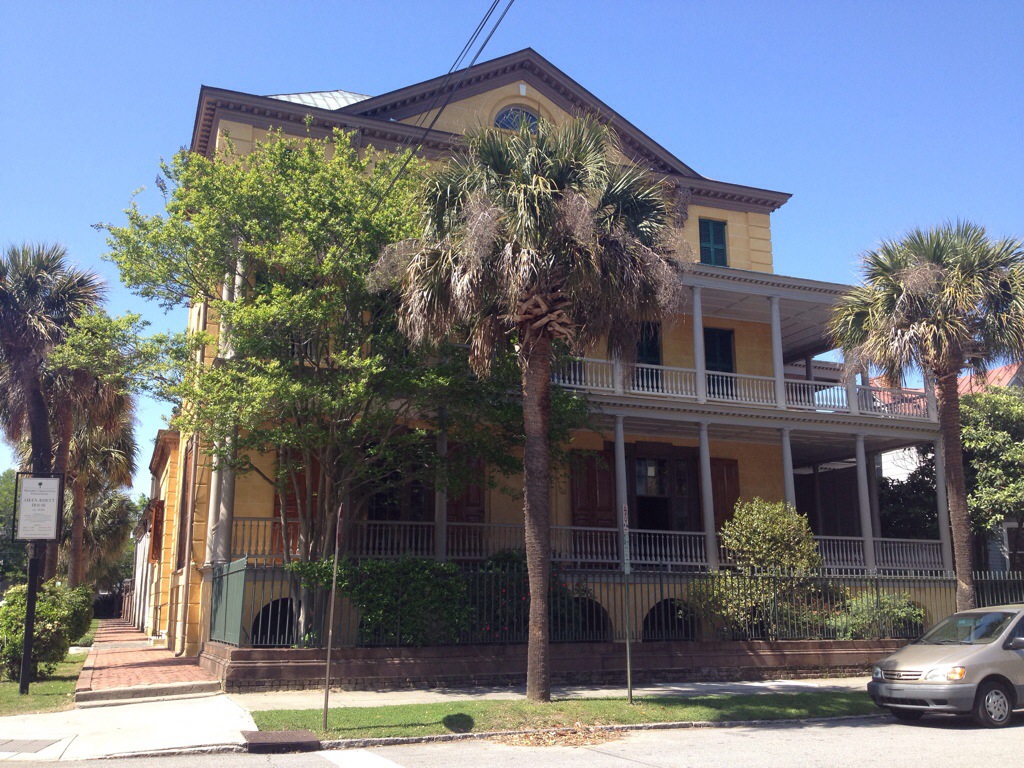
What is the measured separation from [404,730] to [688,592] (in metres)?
7.82

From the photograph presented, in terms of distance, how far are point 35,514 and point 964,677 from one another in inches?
525

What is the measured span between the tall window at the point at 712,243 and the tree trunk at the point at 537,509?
41.9 ft

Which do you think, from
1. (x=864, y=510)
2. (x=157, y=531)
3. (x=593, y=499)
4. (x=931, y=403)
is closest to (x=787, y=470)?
(x=864, y=510)

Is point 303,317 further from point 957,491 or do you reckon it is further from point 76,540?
point 76,540

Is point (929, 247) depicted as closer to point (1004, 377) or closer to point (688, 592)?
point (688, 592)

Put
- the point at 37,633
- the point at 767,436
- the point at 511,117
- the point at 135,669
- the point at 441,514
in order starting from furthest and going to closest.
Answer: the point at 767,436, the point at 511,117, the point at 441,514, the point at 135,669, the point at 37,633

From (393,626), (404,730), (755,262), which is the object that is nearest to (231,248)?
(393,626)

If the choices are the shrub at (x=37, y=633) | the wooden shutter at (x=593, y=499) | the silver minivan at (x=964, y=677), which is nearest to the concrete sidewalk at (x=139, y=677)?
the shrub at (x=37, y=633)

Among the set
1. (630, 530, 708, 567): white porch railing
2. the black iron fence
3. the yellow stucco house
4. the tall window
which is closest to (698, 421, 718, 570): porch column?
the yellow stucco house

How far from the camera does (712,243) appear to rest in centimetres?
2486

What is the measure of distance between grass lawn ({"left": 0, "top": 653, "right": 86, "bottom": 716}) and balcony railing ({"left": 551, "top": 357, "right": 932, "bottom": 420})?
11.6m

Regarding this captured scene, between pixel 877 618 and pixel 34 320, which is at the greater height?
pixel 34 320

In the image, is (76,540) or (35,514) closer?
(35,514)

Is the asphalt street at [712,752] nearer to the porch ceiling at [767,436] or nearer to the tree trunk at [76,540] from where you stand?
the porch ceiling at [767,436]
